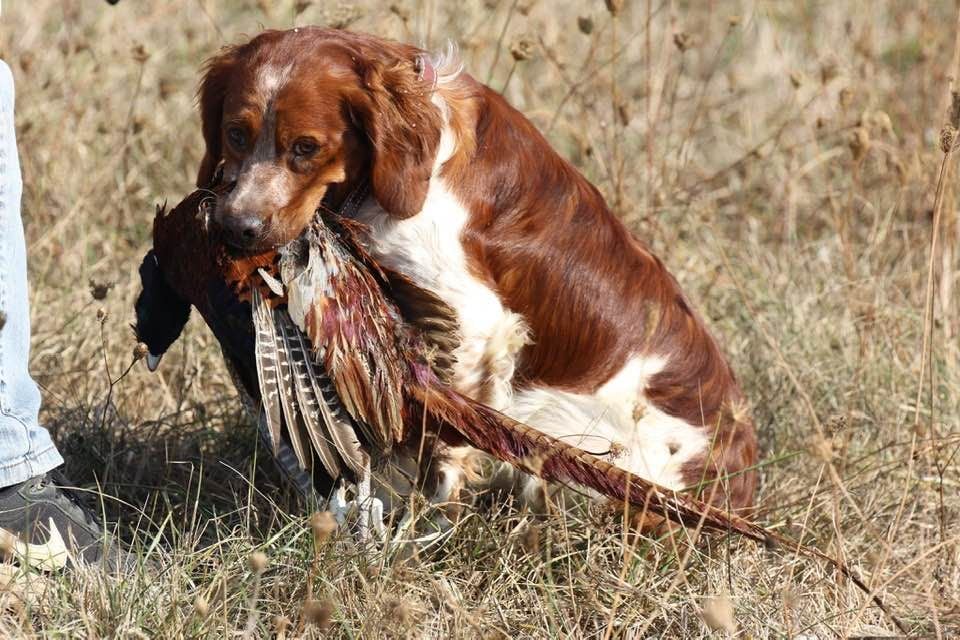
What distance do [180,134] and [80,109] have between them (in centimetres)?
42

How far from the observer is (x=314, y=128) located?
9.47 ft

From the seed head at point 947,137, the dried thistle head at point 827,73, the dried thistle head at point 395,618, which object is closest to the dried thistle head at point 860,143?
the dried thistle head at point 827,73

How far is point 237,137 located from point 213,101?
20cm

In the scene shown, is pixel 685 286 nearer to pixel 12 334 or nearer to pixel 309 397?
pixel 309 397

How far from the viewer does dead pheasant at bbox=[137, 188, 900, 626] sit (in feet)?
9.31

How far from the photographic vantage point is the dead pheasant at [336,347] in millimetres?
Result: 2838

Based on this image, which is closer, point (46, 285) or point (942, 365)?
point (942, 365)

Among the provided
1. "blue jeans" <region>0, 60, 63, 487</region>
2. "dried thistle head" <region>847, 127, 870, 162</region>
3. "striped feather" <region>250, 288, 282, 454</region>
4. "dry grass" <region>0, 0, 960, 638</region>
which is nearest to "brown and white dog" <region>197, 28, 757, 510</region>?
"striped feather" <region>250, 288, 282, 454</region>

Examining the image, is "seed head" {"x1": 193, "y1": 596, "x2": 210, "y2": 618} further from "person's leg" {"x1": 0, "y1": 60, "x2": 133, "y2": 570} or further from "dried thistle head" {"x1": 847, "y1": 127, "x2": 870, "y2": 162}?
"dried thistle head" {"x1": 847, "y1": 127, "x2": 870, "y2": 162}

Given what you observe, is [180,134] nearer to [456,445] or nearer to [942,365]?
[456,445]

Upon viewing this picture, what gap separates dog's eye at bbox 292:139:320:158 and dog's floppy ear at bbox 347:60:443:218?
12 centimetres

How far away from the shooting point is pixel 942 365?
13.3ft

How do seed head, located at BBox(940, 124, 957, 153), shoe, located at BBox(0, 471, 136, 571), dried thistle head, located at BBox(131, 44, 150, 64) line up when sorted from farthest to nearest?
1. dried thistle head, located at BBox(131, 44, 150, 64)
2. shoe, located at BBox(0, 471, 136, 571)
3. seed head, located at BBox(940, 124, 957, 153)

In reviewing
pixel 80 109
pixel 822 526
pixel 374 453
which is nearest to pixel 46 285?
pixel 80 109
